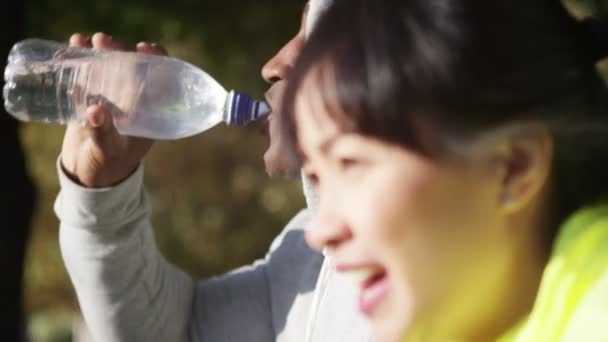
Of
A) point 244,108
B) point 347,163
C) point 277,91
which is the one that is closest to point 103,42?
point 244,108

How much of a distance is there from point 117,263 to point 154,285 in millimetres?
89

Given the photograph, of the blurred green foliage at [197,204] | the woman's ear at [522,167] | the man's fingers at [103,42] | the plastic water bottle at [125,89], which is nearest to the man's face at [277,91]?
the plastic water bottle at [125,89]

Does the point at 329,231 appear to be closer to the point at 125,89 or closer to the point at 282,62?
the point at 282,62

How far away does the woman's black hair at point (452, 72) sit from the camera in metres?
1.30

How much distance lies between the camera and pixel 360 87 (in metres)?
1.33

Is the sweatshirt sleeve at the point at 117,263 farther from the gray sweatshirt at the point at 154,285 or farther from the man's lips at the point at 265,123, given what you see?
the man's lips at the point at 265,123

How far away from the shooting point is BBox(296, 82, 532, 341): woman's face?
133 cm

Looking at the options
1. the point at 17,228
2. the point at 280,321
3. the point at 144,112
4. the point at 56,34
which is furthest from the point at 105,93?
the point at 56,34

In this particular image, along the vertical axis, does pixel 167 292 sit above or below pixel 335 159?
below

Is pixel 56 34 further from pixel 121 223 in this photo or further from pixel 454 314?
pixel 454 314

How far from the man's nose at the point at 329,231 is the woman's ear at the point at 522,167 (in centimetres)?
18

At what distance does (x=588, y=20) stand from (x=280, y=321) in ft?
3.08

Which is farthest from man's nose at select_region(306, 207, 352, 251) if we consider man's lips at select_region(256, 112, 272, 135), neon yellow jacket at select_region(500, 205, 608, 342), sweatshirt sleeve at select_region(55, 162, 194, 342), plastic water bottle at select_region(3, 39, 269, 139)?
sweatshirt sleeve at select_region(55, 162, 194, 342)

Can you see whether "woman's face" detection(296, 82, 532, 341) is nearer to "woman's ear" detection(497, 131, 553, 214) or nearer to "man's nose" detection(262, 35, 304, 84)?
"woman's ear" detection(497, 131, 553, 214)
